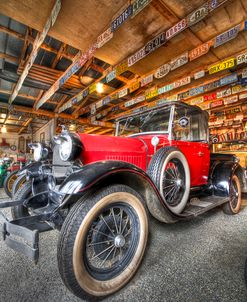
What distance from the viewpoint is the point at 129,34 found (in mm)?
3260

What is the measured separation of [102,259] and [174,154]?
135 cm

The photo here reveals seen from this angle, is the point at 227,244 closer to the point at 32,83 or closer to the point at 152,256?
the point at 152,256

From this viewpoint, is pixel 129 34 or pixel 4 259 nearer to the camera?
pixel 4 259

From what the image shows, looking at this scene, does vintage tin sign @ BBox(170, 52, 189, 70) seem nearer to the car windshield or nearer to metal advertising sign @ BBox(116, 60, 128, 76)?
metal advertising sign @ BBox(116, 60, 128, 76)

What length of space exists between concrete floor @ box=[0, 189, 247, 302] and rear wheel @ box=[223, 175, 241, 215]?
700 millimetres

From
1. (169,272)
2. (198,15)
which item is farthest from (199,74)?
(169,272)

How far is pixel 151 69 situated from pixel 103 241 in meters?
4.33

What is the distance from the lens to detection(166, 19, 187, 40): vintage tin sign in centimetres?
270

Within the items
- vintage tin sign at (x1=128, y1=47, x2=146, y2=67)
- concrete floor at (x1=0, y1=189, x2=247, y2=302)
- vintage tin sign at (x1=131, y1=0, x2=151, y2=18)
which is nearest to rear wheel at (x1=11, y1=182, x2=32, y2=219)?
concrete floor at (x1=0, y1=189, x2=247, y2=302)

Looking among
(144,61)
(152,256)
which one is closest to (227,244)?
(152,256)

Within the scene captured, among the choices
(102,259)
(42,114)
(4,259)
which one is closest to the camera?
(102,259)

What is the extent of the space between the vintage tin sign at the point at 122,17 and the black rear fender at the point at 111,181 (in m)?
2.31

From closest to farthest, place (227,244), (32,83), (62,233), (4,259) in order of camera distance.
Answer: (62,233), (4,259), (227,244), (32,83)

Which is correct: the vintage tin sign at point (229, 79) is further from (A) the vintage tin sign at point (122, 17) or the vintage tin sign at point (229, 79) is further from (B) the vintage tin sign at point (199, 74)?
(A) the vintage tin sign at point (122, 17)
